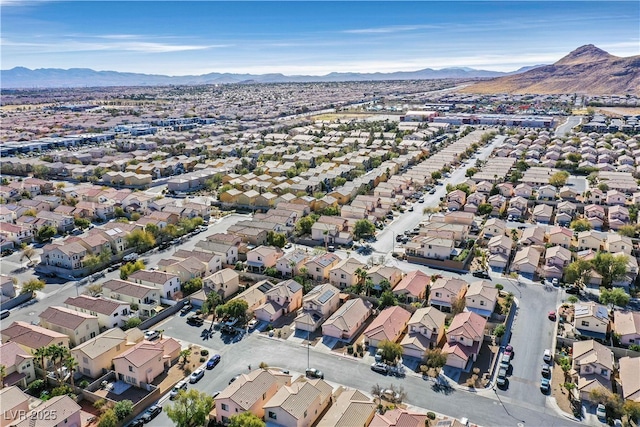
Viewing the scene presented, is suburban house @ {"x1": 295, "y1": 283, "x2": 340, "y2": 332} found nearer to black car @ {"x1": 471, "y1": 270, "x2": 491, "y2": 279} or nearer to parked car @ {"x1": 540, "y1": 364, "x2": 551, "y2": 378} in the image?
black car @ {"x1": 471, "y1": 270, "x2": 491, "y2": 279}

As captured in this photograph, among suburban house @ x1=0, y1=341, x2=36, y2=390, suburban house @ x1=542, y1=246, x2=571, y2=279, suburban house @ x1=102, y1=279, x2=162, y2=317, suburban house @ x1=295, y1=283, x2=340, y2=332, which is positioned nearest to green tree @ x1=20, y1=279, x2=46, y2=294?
suburban house @ x1=102, y1=279, x2=162, y2=317

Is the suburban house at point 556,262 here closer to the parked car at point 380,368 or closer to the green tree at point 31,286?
the parked car at point 380,368

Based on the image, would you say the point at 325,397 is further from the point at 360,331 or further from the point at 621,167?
the point at 621,167

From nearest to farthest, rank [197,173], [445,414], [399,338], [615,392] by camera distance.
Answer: [445,414]
[615,392]
[399,338]
[197,173]

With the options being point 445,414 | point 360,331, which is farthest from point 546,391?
point 360,331

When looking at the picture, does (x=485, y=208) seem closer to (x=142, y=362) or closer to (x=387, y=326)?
(x=387, y=326)

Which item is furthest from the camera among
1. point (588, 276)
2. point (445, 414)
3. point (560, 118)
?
point (560, 118)

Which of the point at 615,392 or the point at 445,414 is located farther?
the point at 615,392
